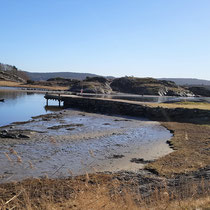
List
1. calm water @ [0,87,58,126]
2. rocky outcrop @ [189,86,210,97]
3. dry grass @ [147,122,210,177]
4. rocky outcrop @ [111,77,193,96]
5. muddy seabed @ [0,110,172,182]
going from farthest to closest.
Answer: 1. rocky outcrop @ [189,86,210,97]
2. rocky outcrop @ [111,77,193,96]
3. calm water @ [0,87,58,126]
4. muddy seabed @ [0,110,172,182]
5. dry grass @ [147,122,210,177]

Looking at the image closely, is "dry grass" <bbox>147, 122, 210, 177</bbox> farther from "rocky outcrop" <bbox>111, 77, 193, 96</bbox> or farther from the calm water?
"rocky outcrop" <bbox>111, 77, 193, 96</bbox>

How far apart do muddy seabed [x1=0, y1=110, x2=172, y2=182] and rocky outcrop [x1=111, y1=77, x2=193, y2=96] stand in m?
87.0

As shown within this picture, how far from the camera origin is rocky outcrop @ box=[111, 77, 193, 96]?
109 m

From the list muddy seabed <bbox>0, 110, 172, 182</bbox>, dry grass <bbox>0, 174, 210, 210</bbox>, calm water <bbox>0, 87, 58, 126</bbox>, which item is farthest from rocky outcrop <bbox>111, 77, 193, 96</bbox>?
dry grass <bbox>0, 174, 210, 210</bbox>

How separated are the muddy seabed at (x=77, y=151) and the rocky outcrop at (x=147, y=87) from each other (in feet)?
285

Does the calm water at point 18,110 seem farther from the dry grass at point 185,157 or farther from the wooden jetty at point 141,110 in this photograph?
the dry grass at point 185,157

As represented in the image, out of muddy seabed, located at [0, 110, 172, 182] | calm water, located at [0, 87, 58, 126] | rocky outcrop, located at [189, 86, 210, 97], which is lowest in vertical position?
calm water, located at [0, 87, 58, 126]

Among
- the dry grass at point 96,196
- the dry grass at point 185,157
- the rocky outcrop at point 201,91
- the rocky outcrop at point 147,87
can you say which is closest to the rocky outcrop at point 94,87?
the rocky outcrop at point 147,87

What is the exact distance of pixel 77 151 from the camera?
49.7 ft

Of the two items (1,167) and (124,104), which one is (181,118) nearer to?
(124,104)

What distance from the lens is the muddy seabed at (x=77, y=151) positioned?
37.5 feet

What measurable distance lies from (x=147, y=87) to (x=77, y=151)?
3952 inches

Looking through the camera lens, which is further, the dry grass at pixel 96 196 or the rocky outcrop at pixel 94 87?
the rocky outcrop at pixel 94 87

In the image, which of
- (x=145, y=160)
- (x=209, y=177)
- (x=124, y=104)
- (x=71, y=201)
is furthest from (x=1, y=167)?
(x=124, y=104)
